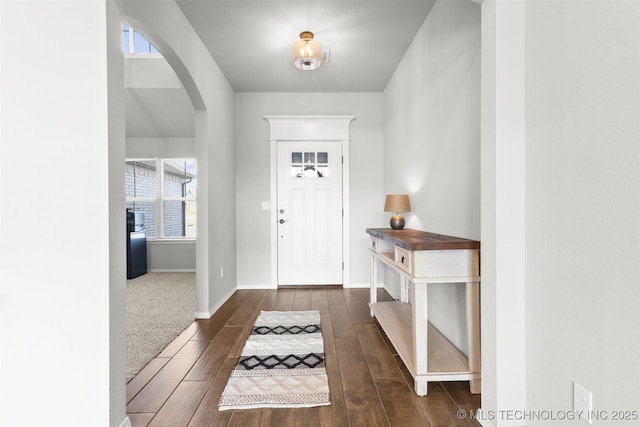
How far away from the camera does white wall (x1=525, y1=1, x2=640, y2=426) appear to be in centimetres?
90

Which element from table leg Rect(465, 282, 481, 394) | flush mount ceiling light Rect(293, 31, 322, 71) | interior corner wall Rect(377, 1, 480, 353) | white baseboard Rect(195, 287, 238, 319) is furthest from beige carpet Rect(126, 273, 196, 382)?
flush mount ceiling light Rect(293, 31, 322, 71)

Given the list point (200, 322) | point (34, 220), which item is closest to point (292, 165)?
point (200, 322)

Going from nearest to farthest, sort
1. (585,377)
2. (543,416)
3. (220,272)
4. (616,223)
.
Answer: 1. (616,223)
2. (585,377)
3. (543,416)
4. (220,272)

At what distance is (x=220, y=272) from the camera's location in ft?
11.2

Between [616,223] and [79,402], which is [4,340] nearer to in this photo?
[79,402]

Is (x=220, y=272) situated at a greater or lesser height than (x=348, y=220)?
lesser

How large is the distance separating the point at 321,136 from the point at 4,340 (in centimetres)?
349

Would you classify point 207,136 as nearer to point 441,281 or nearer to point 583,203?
point 441,281

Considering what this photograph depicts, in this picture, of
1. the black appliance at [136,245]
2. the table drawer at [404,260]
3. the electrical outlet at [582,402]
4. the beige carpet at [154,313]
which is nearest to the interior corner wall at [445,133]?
the table drawer at [404,260]

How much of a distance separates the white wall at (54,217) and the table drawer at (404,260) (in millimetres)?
1466

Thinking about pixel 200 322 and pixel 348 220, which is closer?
pixel 200 322

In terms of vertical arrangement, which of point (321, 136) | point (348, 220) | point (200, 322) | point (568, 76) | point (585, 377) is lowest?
point (200, 322)

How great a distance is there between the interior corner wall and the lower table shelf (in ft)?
0.35

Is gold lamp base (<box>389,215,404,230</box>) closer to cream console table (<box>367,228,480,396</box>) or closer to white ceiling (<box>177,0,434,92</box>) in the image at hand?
cream console table (<box>367,228,480,396</box>)
